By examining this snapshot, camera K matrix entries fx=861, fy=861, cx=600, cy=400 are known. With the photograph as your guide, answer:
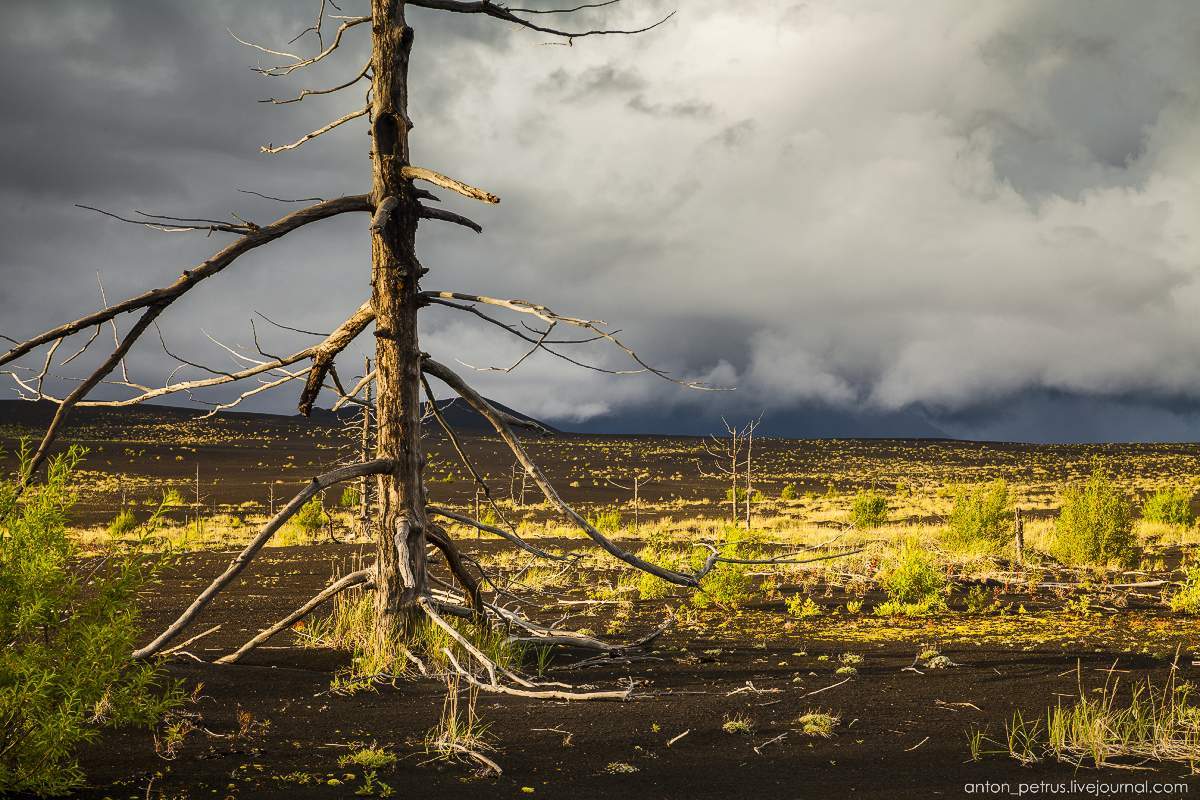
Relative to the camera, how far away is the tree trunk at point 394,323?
7.47 m

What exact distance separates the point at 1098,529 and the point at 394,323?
1691cm

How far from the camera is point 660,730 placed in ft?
20.3

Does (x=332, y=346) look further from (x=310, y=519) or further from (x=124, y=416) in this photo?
(x=124, y=416)

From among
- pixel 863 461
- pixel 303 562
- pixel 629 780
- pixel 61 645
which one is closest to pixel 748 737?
pixel 629 780

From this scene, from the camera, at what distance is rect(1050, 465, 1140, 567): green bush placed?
1825 cm

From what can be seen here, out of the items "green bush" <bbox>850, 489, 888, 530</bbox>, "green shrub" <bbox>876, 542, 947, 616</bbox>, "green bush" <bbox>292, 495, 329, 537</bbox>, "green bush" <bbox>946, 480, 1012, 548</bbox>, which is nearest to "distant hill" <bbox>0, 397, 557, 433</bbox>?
"green bush" <bbox>292, 495, 329, 537</bbox>

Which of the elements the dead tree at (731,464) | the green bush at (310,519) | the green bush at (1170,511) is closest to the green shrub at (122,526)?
the green bush at (310,519)

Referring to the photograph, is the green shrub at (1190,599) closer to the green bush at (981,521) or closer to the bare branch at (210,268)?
Answer: the green bush at (981,521)

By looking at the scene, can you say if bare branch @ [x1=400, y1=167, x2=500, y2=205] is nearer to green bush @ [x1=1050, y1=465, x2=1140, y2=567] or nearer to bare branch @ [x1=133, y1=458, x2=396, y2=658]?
bare branch @ [x1=133, y1=458, x2=396, y2=658]

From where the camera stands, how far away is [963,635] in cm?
1059

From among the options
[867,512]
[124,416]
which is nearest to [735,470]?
[867,512]

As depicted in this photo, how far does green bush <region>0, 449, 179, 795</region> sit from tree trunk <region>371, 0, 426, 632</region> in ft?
9.02

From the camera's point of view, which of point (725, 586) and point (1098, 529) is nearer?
point (725, 586)

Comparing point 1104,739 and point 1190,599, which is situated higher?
point 1104,739
